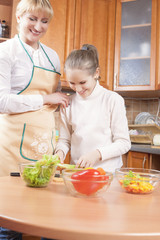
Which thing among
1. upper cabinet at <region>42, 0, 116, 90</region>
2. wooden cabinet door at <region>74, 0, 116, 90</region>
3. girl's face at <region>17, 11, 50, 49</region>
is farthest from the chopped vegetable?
wooden cabinet door at <region>74, 0, 116, 90</region>

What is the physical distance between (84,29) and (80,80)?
1.87m

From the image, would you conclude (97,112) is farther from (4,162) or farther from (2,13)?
(2,13)

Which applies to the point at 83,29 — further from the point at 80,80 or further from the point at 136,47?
the point at 80,80

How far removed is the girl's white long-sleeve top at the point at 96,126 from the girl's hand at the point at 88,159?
0.36 feet

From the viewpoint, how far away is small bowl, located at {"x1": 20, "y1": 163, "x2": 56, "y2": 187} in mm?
835

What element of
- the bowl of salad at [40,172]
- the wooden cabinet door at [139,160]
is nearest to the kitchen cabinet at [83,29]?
the wooden cabinet door at [139,160]

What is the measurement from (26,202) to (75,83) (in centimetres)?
80

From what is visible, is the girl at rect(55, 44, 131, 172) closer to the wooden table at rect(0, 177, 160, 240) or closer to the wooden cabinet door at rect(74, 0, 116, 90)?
the wooden table at rect(0, 177, 160, 240)

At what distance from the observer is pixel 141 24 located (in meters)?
3.05

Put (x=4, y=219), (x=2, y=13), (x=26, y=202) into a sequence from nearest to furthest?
(x=4, y=219) → (x=26, y=202) → (x=2, y=13)

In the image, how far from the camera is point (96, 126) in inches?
53.4

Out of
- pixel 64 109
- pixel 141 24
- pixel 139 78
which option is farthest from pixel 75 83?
pixel 141 24

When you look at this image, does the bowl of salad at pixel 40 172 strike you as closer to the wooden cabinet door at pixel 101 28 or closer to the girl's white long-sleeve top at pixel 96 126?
the girl's white long-sleeve top at pixel 96 126

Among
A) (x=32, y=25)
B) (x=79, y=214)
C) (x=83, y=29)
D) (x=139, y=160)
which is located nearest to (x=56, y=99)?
(x=32, y=25)
